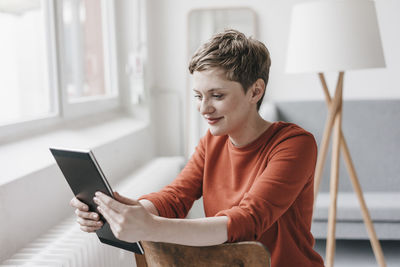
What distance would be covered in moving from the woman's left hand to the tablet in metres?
0.05

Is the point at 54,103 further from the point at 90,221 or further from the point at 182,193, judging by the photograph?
the point at 90,221

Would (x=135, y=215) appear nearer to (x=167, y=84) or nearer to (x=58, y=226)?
(x=58, y=226)

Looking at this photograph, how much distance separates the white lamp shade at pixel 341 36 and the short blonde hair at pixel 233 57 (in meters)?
0.99

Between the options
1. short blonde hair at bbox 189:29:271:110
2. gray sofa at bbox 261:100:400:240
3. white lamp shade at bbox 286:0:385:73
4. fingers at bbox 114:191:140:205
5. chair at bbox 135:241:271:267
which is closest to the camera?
A: chair at bbox 135:241:271:267

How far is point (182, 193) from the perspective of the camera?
4.58ft

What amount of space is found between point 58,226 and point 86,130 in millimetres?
758

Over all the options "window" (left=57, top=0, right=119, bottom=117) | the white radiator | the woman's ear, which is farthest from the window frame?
the woman's ear

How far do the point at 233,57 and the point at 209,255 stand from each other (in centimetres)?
55

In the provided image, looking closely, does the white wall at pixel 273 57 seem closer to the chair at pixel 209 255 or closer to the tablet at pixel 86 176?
the tablet at pixel 86 176

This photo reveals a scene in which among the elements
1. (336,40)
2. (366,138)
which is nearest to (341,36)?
(336,40)

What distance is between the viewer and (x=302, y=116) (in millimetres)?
3160

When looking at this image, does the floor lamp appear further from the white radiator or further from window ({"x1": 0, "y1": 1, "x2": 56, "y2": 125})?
window ({"x1": 0, "y1": 1, "x2": 56, "y2": 125})

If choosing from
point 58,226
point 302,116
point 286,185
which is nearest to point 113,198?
point 286,185

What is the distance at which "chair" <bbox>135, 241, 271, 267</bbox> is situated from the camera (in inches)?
34.7
